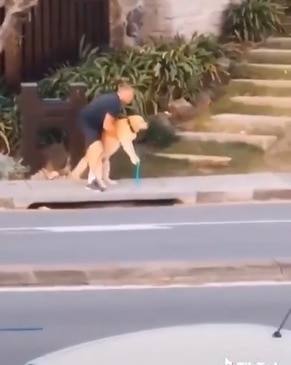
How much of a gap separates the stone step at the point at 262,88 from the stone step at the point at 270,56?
28 cm

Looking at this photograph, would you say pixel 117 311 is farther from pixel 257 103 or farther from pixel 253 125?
pixel 257 103

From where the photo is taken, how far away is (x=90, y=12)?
11312 millimetres

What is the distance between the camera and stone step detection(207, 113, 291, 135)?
436 inches

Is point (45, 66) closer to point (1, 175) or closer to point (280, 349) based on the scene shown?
point (1, 175)

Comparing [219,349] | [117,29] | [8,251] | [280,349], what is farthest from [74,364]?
[117,29]

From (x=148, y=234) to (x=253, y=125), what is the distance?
272 centimetres

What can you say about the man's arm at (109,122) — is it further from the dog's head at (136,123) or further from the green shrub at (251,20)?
the green shrub at (251,20)

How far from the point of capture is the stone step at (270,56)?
38.3ft

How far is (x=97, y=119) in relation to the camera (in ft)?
33.1

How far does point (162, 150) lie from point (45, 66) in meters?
1.75

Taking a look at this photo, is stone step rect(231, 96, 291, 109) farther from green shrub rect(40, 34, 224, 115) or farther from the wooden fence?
the wooden fence

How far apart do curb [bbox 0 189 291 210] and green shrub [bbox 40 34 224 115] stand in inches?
53.7

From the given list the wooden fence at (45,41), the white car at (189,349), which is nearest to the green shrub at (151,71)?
the wooden fence at (45,41)

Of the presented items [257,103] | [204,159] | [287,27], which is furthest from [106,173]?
[287,27]
